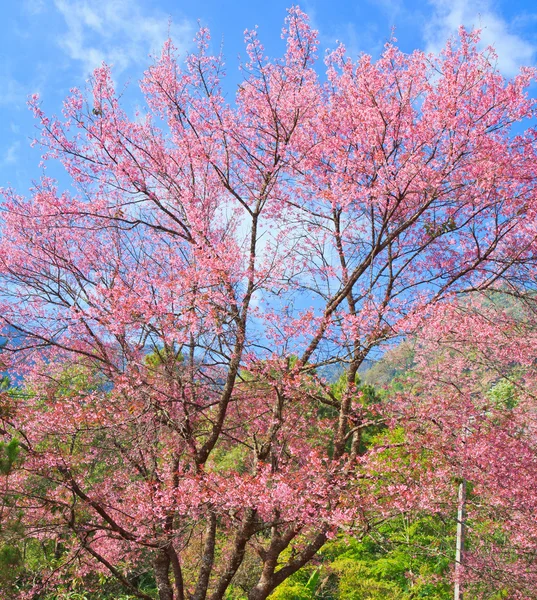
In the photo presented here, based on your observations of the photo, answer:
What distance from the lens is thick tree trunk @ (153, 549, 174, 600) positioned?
7059 millimetres

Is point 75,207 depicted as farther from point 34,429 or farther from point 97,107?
point 34,429

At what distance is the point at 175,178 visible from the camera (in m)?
7.32

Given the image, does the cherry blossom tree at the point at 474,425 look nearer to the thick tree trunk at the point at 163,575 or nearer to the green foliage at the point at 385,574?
the thick tree trunk at the point at 163,575

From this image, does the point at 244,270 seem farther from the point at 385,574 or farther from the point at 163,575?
the point at 385,574

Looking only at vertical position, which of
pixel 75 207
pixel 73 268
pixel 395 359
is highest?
pixel 75 207

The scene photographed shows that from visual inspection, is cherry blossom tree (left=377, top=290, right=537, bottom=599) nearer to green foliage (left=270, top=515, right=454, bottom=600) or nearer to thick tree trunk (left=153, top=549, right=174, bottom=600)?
thick tree trunk (left=153, top=549, right=174, bottom=600)

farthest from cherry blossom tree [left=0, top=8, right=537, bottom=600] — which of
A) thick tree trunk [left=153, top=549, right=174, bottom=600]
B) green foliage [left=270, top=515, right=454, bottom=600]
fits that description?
green foliage [left=270, top=515, right=454, bottom=600]

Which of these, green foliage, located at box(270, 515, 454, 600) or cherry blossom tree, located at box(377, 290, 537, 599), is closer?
cherry blossom tree, located at box(377, 290, 537, 599)

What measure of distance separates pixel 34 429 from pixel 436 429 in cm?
529

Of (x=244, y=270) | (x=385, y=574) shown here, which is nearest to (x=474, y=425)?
(x=244, y=270)

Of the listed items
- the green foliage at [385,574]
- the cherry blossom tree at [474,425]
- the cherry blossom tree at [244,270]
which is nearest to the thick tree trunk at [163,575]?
the cherry blossom tree at [244,270]

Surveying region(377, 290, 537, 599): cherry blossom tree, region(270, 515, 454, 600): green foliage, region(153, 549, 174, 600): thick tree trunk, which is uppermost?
region(377, 290, 537, 599): cherry blossom tree

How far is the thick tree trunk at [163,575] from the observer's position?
A: 7.06 m

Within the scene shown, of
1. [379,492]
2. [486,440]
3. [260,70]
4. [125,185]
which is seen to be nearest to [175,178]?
[125,185]
